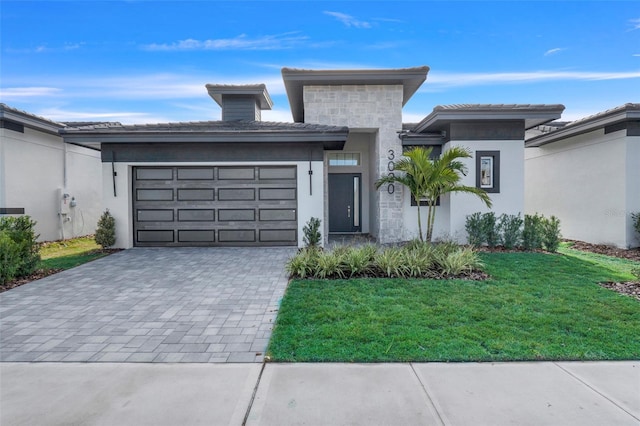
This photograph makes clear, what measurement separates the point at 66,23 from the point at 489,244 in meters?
13.1

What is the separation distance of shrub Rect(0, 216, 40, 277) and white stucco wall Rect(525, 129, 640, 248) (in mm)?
14785

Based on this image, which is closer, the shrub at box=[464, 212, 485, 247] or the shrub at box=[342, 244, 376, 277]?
the shrub at box=[342, 244, 376, 277]

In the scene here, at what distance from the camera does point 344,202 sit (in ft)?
43.9

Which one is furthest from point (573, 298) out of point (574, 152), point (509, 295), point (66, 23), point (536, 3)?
point (66, 23)

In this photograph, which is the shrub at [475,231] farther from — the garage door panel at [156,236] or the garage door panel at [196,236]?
the garage door panel at [156,236]

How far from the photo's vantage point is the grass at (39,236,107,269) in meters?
8.02

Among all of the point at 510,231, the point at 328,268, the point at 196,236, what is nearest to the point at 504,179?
the point at 510,231

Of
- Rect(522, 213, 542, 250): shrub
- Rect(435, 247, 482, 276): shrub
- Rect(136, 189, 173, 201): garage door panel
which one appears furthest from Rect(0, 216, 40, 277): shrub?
Rect(522, 213, 542, 250): shrub

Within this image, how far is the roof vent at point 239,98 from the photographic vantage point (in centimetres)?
1214

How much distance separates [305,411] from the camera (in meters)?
2.55

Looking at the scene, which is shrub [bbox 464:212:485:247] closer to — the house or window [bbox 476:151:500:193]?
the house

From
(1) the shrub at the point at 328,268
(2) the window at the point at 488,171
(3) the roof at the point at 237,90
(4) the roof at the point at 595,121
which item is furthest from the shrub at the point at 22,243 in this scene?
(4) the roof at the point at 595,121

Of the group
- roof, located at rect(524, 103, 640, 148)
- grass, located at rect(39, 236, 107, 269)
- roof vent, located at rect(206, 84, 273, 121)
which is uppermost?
roof vent, located at rect(206, 84, 273, 121)

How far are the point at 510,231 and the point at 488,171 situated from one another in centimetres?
200
